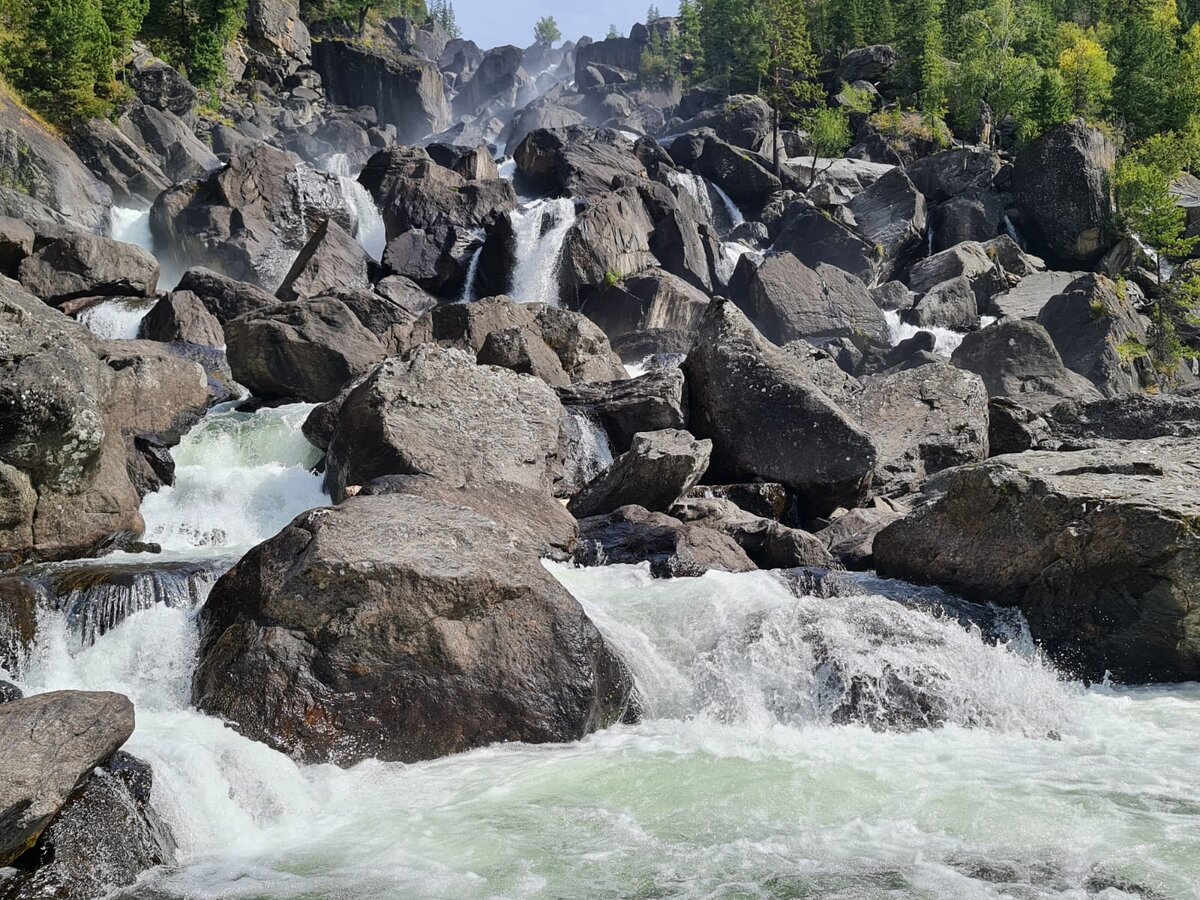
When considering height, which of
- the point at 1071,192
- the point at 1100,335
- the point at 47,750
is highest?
the point at 1071,192

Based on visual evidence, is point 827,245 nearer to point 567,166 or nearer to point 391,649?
point 567,166

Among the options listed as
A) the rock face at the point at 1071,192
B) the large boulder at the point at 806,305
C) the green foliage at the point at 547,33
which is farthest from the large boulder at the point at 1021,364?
the green foliage at the point at 547,33

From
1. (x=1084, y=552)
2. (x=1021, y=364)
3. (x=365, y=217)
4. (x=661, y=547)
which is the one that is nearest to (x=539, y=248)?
(x=365, y=217)

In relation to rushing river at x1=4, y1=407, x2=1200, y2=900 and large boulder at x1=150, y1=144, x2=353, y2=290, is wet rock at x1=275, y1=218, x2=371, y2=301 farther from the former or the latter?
rushing river at x1=4, y1=407, x2=1200, y2=900

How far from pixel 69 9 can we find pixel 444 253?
22.2m

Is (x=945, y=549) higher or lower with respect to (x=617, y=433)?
lower

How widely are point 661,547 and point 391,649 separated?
602cm

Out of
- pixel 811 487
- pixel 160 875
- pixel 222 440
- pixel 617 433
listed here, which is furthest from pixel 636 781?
pixel 222 440

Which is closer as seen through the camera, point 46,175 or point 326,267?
point 326,267

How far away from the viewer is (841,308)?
121ft

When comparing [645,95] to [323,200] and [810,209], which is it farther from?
[323,200]

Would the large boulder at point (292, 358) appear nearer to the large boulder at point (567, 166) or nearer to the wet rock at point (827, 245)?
the large boulder at point (567, 166)

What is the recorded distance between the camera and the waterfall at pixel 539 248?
116 ft

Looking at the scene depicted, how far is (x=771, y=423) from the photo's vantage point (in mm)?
17547
